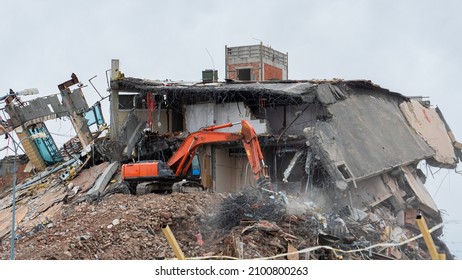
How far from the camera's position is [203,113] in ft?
86.0

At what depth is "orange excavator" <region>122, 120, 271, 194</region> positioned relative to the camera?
70.1 feet

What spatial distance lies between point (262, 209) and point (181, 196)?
298cm

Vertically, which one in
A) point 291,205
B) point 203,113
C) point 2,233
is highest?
point 203,113

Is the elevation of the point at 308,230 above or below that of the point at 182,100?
below

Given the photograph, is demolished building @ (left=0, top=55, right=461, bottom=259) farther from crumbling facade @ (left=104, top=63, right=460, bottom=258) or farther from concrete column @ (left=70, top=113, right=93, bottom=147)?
concrete column @ (left=70, top=113, right=93, bottom=147)

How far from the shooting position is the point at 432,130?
30.3m

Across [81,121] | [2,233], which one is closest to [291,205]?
[2,233]

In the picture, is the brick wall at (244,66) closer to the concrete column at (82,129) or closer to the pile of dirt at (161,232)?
the concrete column at (82,129)

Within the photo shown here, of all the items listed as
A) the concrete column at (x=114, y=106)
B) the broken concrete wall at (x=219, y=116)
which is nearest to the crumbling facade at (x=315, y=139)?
the broken concrete wall at (x=219, y=116)

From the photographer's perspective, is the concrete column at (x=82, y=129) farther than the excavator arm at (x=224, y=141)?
Yes

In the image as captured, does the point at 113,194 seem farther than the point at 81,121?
No

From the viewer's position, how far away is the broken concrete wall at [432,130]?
2910cm

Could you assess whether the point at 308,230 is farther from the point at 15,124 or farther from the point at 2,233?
the point at 15,124

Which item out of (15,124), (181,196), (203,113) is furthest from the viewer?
→ (15,124)
